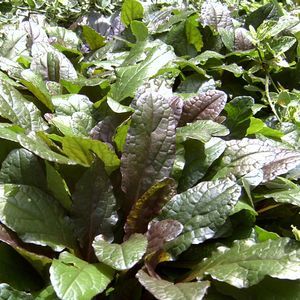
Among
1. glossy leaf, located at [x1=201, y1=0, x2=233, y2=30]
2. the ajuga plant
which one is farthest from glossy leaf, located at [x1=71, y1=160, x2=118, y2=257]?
glossy leaf, located at [x1=201, y1=0, x2=233, y2=30]

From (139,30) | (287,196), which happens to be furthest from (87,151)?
(139,30)

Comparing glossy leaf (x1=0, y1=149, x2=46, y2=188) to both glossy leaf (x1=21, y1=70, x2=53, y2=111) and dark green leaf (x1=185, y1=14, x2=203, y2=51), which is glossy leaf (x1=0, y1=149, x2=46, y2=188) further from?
dark green leaf (x1=185, y1=14, x2=203, y2=51)

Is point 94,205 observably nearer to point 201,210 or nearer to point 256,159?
point 201,210

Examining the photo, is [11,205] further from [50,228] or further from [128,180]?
[128,180]

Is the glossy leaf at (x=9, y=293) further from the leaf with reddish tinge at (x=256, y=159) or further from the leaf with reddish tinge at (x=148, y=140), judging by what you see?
the leaf with reddish tinge at (x=256, y=159)

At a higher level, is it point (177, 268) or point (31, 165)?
point (31, 165)

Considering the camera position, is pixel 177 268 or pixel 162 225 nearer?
pixel 162 225

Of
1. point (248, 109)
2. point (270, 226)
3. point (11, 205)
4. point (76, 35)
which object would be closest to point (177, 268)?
point (270, 226)
